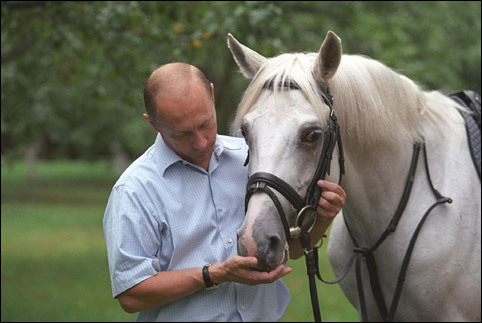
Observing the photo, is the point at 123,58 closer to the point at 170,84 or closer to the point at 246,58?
the point at 246,58

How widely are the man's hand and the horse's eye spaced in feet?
1.74

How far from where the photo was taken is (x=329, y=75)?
260cm

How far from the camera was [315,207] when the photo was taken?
8.09 ft

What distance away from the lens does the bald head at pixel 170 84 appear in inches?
92.8

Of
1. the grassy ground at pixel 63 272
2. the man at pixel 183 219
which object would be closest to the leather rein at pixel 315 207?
the man at pixel 183 219

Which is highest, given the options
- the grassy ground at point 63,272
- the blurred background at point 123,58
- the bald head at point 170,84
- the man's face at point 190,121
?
the bald head at point 170,84

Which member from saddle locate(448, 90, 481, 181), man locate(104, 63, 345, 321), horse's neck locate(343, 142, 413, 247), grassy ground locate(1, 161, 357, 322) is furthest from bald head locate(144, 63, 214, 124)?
grassy ground locate(1, 161, 357, 322)

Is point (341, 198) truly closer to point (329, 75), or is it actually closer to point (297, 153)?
point (297, 153)

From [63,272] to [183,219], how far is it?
8.15m

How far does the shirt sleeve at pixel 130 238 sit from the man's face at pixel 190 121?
281mm

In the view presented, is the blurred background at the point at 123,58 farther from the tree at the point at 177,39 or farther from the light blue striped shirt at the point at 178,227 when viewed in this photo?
the light blue striped shirt at the point at 178,227

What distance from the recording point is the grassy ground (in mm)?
7211

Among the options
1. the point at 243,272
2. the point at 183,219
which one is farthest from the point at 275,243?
the point at 183,219

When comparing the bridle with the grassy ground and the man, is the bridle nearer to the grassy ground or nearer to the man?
the man
